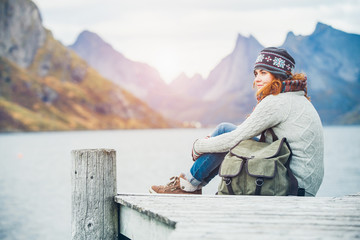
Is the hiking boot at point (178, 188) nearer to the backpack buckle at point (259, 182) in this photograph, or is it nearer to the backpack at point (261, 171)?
the backpack at point (261, 171)

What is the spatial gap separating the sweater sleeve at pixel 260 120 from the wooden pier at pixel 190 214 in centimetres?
77

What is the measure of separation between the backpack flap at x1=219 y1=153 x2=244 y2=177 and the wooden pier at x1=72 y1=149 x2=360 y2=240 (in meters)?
0.29

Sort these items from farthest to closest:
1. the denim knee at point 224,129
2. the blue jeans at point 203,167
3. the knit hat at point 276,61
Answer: the denim knee at point 224,129, the blue jeans at point 203,167, the knit hat at point 276,61

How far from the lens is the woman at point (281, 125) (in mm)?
4359

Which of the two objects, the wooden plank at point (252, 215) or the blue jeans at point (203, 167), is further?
the blue jeans at point (203, 167)

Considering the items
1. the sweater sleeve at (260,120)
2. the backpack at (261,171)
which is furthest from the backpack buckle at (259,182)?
the sweater sleeve at (260,120)

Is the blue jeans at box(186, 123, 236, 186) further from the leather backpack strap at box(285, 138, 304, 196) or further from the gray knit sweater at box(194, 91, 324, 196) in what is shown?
the leather backpack strap at box(285, 138, 304, 196)

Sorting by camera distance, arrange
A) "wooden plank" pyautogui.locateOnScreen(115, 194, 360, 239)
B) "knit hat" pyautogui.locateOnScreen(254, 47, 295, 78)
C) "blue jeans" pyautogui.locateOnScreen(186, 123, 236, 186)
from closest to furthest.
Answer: "wooden plank" pyautogui.locateOnScreen(115, 194, 360, 239) < "knit hat" pyautogui.locateOnScreen(254, 47, 295, 78) < "blue jeans" pyautogui.locateOnScreen(186, 123, 236, 186)

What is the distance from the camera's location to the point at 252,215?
327 cm

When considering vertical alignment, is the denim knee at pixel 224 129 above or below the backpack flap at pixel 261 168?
above

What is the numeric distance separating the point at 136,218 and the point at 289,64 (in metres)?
2.45

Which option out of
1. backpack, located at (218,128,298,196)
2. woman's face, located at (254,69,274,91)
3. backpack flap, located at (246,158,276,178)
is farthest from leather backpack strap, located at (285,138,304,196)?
woman's face, located at (254,69,274,91)

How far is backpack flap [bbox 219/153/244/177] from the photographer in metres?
4.32

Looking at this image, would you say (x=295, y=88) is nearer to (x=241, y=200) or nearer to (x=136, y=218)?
(x=241, y=200)
